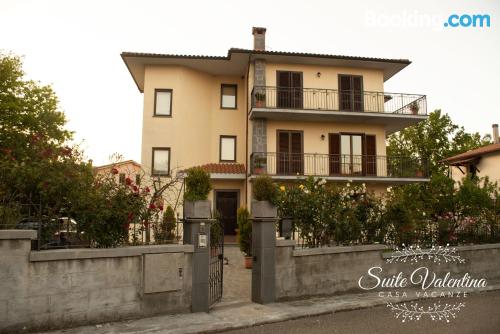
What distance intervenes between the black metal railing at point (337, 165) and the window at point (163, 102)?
16.6ft

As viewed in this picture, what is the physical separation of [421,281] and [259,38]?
1654 centimetres

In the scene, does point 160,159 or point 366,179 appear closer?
point 366,179

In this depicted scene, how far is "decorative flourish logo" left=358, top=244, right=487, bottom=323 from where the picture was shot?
880 cm

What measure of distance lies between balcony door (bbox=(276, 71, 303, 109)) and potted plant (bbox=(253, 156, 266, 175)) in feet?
10.6

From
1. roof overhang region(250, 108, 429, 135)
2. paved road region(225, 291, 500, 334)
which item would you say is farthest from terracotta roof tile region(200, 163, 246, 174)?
paved road region(225, 291, 500, 334)

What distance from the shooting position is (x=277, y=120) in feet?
69.3

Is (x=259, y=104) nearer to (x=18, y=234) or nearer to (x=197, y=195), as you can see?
(x=197, y=195)

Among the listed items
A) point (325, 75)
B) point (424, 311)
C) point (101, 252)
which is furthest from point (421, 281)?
point (325, 75)

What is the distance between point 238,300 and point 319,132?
1409 centimetres

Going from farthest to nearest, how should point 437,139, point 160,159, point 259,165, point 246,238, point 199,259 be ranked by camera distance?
point 437,139 < point 160,159 < point 259,165 < point 246,238 < point 199,259

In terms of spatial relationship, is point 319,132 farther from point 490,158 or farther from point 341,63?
point 490,158

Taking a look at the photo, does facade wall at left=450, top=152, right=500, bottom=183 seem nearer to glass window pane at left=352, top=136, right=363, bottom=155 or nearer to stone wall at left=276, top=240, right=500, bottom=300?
glass window pane at left=352, top=136, right=363, bottom=155

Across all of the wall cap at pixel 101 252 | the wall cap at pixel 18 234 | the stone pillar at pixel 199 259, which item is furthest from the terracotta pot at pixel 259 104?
the wall cap at pixel 18 234

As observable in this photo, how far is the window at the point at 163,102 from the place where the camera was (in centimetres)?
2102
